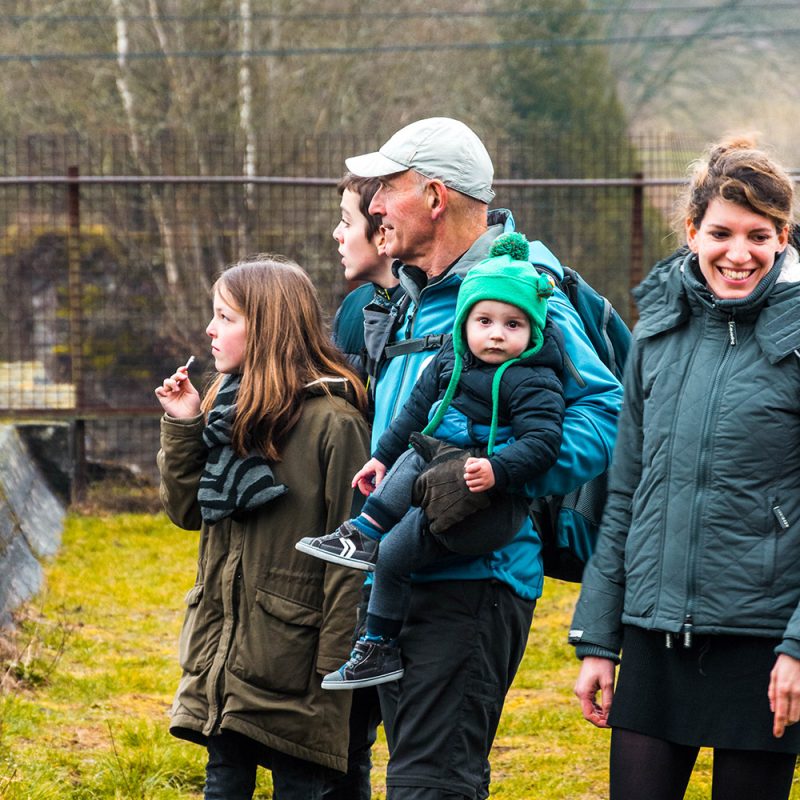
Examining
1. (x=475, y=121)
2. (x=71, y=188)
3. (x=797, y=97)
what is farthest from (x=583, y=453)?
(x=797, y=97)

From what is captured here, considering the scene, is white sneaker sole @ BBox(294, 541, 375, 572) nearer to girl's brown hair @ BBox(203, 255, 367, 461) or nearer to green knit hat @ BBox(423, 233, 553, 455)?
green knit hat @ BBox(423, 233, 553, 455)

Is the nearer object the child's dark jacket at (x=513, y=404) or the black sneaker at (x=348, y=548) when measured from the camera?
the child's dark jacket at (x=513, y=404)

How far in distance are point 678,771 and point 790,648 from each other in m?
0.39

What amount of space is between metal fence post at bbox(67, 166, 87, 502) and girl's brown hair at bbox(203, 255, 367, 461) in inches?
254

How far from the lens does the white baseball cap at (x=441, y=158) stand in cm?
317

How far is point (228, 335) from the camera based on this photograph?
374 cm

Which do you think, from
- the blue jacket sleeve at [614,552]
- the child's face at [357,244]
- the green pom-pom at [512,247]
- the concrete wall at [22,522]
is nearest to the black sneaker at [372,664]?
the blue jacket sleeve at [614,552]

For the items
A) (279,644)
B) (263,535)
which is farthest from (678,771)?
(263,535)

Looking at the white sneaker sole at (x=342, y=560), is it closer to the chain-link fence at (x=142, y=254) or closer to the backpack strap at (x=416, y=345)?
the backpack strap at (x=416, y=345)

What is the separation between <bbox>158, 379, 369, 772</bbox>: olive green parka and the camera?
139 inches

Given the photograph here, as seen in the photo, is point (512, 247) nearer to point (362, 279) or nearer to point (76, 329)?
point (362, 279)

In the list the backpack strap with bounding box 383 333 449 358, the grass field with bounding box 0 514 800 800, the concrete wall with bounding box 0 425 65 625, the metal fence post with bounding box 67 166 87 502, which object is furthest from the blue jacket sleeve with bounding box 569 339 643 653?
the metal fence post with bounding box 67 166 87 502

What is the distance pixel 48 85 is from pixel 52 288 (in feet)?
35.5

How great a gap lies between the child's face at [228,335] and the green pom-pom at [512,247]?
995 millimetres
